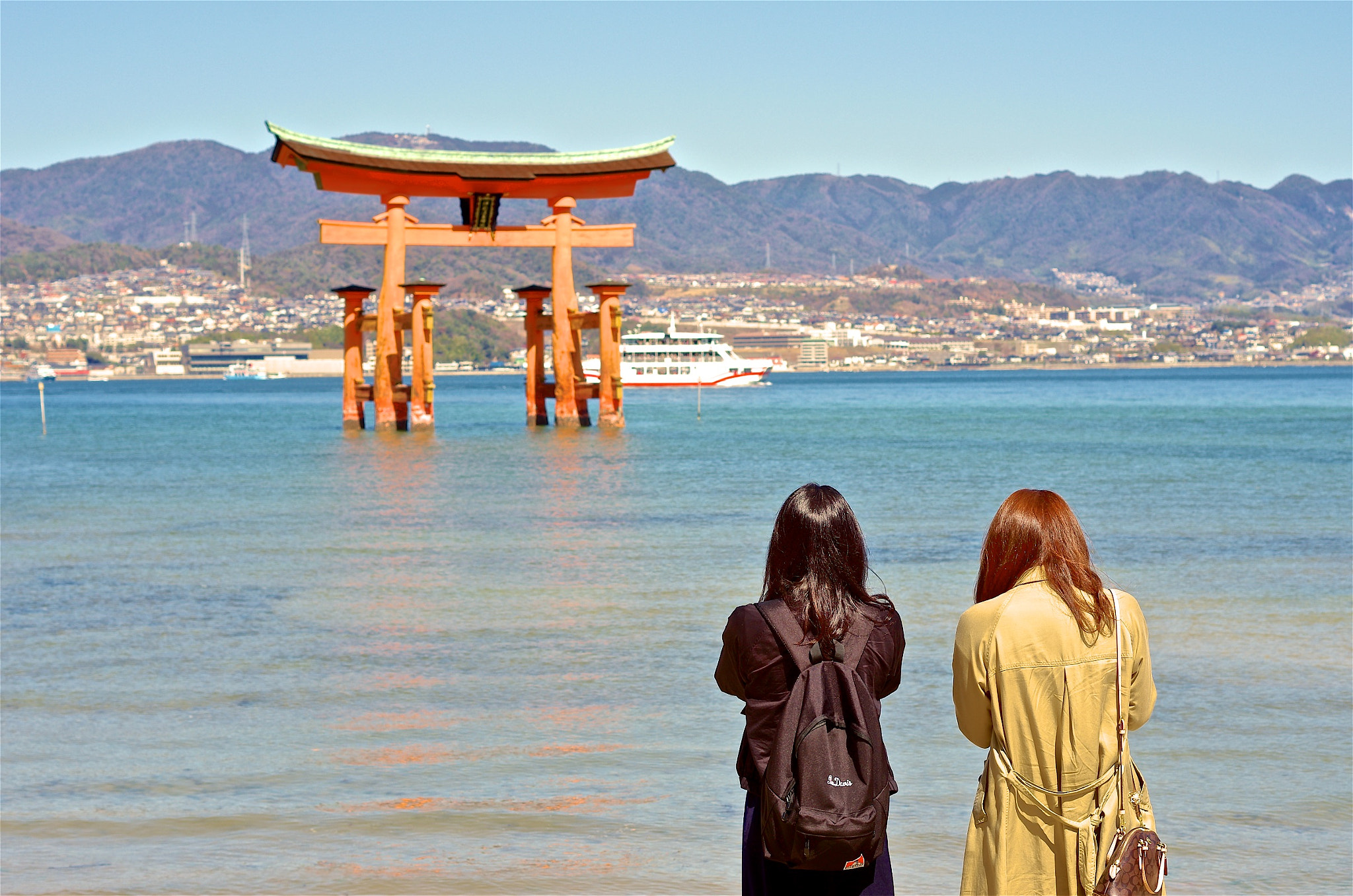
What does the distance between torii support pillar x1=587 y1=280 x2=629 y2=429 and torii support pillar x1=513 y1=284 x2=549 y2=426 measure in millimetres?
1682

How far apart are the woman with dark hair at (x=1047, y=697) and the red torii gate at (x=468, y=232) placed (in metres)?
32.4

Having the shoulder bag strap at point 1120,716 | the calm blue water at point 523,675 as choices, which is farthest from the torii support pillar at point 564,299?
the shoulder bag strap at point 1120,716

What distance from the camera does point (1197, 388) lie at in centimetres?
9438

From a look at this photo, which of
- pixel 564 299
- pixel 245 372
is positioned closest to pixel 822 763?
pixel 564 299

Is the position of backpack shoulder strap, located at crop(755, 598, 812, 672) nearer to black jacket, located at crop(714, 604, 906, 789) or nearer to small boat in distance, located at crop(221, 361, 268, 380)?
black jacket, located at crop(714, 604, 906, 789)

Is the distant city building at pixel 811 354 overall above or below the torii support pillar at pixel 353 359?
below

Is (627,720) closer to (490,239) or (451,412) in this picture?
(490,239)

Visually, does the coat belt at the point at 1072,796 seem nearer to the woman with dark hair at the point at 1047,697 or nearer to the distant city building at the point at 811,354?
the woman with dark hair at the point at 1047,697

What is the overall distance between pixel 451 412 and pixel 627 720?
53.7m

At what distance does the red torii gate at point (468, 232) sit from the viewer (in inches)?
1393

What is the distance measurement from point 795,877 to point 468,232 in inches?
1379

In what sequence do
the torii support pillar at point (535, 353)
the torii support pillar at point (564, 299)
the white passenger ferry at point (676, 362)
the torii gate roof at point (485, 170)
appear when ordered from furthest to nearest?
1. the white passenger ferry at point (676, 362)
2. the torii support pillar at point (535, 353)
3. the torii support pillar at point (564, 299)
4. the torii gate roof at point (485, 170)

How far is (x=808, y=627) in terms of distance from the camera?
9.79 ft

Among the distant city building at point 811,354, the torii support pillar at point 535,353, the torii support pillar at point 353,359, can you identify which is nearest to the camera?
the torii support pillar at point 353,359
